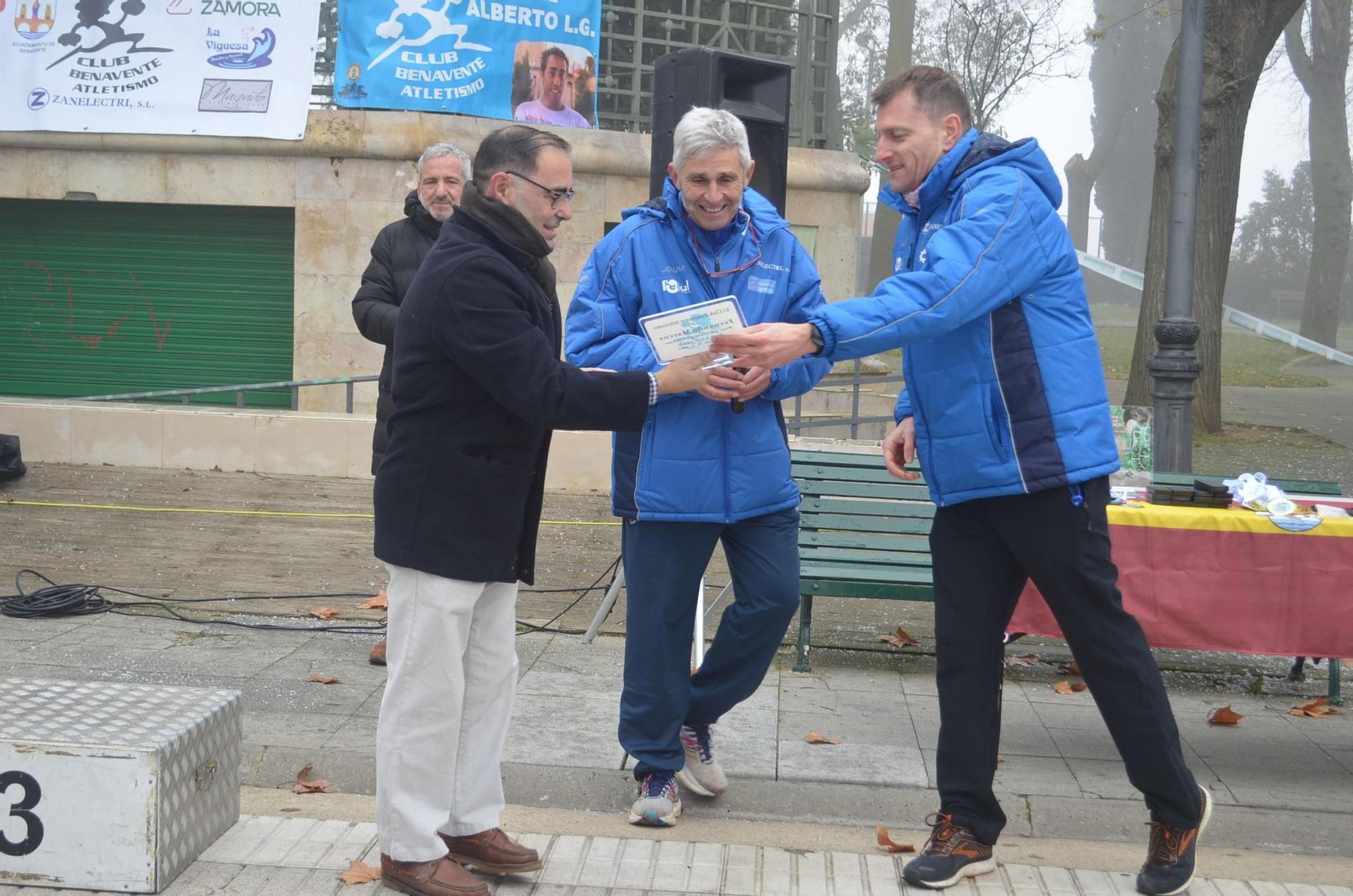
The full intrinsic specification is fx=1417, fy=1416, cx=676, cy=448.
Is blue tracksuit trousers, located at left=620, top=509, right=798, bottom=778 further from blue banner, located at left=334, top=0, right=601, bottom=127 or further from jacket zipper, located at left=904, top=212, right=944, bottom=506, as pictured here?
blue banner, located at left=334, top=0, right=601, bottom=127

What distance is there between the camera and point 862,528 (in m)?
6.30

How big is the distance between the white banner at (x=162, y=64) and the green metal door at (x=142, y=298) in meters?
1.18

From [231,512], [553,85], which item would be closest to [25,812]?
[231,512]

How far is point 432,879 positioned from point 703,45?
41.7ft

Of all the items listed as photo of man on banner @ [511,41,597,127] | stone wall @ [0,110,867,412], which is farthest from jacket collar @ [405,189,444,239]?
stone wall @ [0,110,867,412]

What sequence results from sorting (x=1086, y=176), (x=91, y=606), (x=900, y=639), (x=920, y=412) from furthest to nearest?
(x=1086, y=176), (x=91, y=606), (x=900, y=639), (x=920, y=412)

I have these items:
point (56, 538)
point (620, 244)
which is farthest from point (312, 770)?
point (56, 538)

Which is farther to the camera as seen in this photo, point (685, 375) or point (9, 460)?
point (9, 460)

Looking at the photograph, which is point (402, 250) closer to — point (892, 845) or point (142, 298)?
point (892, 845)

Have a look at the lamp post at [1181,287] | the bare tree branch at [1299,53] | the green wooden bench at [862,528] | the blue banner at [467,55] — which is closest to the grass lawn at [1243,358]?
the bare tree branch at [1299,53]

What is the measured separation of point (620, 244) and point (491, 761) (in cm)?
155

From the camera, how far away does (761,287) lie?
421cm

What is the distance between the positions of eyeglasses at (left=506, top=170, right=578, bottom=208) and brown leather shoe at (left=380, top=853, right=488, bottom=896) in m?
1.68

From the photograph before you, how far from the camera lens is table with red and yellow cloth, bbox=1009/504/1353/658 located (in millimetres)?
4926
